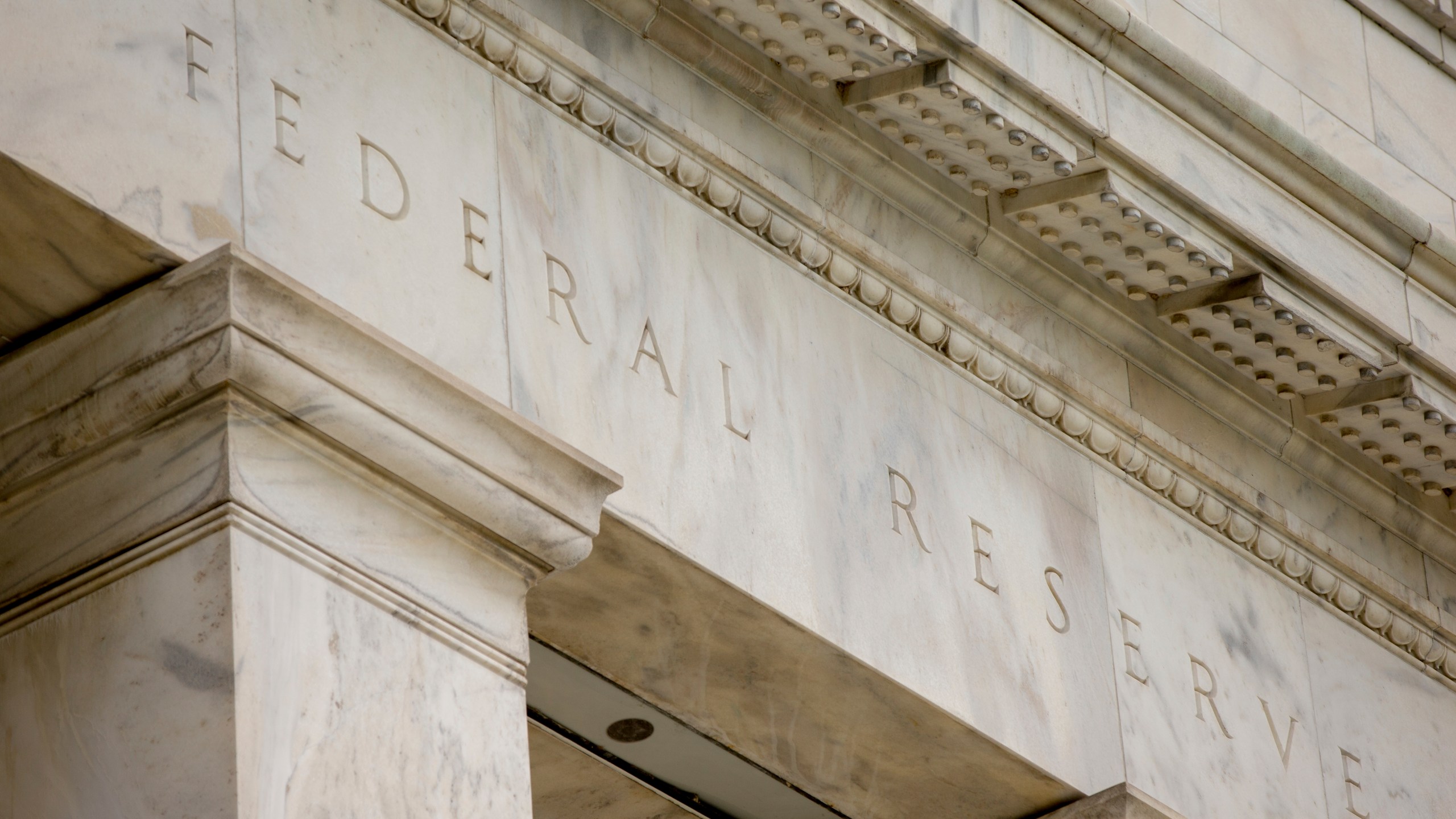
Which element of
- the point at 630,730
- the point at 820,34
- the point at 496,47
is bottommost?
the point at 630,730

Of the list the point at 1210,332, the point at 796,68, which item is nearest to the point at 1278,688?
the point at 1210,332

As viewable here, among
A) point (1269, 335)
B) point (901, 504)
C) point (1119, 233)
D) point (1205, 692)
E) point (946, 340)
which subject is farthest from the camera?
point (1269, 335)

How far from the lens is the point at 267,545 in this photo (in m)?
6.51

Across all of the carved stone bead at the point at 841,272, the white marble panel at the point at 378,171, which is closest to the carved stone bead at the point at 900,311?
the carved stone bead at the point at 841,272

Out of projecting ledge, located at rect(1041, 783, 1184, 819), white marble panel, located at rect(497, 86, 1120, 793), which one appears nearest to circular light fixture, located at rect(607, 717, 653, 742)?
white marble panel, located at rect(497, 86, 1120, 793)

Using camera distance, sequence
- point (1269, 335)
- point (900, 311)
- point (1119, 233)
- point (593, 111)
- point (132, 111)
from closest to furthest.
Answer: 1. point (132, 111)
2. point (593, 111)
3. point (900, 311)
4. point (1119, 233)
5. point (1269, 335)

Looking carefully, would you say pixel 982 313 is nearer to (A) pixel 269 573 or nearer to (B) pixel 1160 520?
(B) pixel 1160 520

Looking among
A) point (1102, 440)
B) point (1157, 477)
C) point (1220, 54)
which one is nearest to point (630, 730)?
point (1102, 440)

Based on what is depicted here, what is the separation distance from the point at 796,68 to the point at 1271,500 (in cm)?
312

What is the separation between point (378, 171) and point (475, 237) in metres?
0.40

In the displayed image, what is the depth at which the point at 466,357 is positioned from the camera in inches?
299

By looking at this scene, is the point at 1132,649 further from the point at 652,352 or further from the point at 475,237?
the point at 475,237

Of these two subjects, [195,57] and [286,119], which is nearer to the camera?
[195,57]

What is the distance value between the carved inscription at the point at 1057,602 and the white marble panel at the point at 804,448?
13 millimetres
